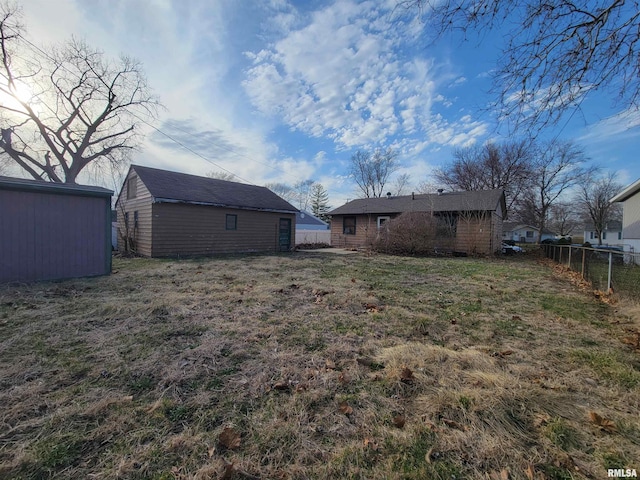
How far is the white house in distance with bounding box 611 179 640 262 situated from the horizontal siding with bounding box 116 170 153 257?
2325 cm

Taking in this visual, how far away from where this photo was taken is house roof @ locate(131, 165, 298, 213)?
1307 centimetres

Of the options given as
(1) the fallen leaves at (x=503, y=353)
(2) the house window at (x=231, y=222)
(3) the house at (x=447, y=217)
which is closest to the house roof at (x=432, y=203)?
(3) the house at (x=447, y=217)

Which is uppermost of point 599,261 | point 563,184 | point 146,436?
point 563,184

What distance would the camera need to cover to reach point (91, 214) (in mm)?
7562

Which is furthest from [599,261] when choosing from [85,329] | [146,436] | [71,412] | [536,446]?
[85,329]

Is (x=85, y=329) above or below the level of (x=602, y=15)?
below

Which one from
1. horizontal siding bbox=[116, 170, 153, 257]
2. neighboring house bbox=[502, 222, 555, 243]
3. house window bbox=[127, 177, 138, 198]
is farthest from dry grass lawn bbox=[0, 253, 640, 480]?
neighboring house bbox=[502, 222, 555, 243]

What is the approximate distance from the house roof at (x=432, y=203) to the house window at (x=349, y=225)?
0.58m

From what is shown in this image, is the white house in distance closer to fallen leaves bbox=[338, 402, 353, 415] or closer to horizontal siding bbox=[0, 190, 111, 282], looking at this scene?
fallen leaves bbox=[338, 402, 353, 415]

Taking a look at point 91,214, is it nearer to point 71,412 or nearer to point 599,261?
point 71,412

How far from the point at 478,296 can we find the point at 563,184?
34059 millimetres

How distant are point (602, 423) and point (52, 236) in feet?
32.8

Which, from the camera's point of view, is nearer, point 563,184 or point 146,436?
point 146,436

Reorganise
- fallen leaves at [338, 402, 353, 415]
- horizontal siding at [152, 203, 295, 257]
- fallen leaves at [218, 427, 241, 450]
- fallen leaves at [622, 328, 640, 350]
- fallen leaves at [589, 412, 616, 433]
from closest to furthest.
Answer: fallen leaves at [218, 427, 241, 450] → fallen leaves at [589, 412, 616, 433] → fallen leaves at [338, 402, 353, 415] → fallen leaves at [622, 328, 640, 350] → horizontal siding at [152, 203, 295, 257]
